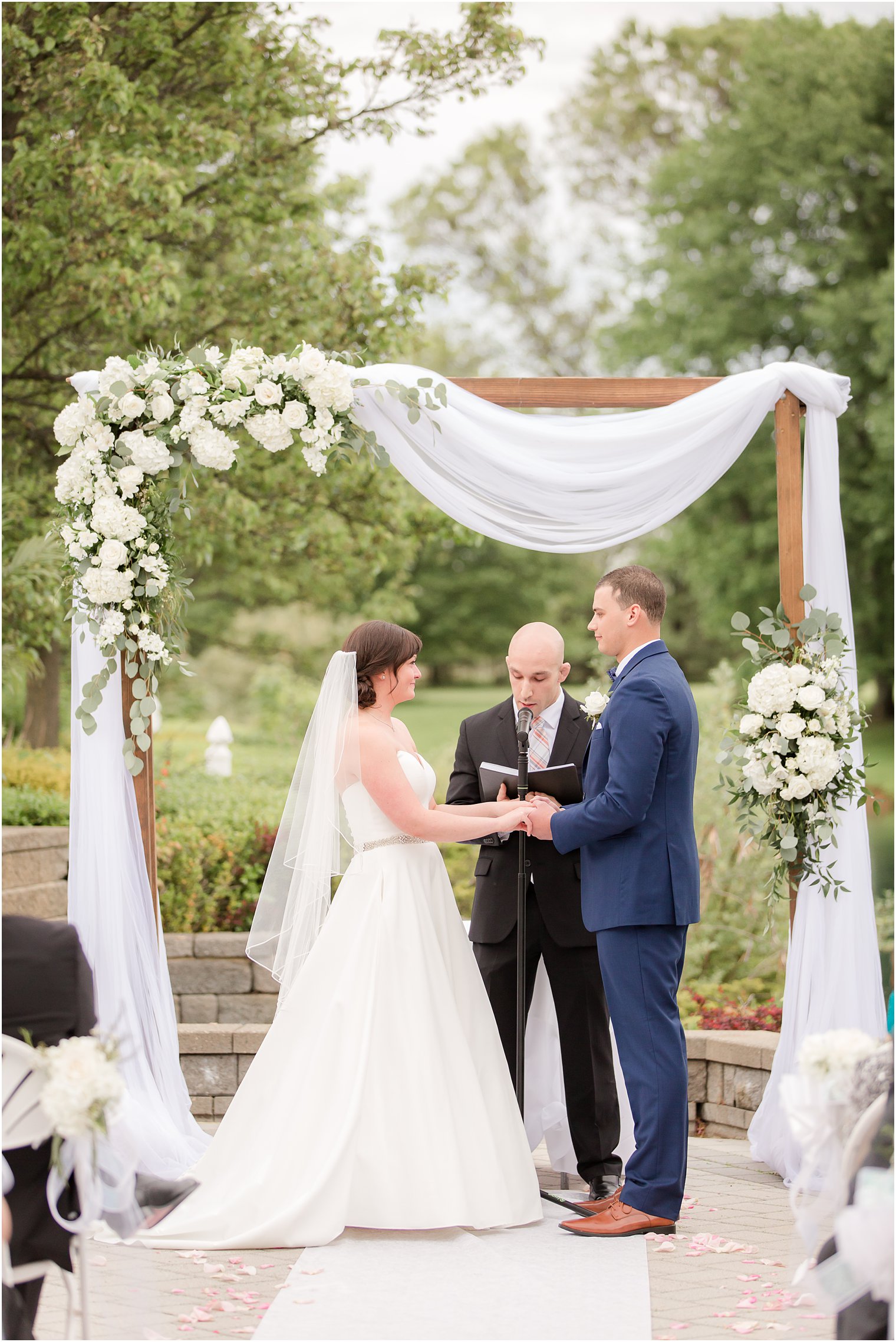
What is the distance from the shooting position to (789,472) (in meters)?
4.98

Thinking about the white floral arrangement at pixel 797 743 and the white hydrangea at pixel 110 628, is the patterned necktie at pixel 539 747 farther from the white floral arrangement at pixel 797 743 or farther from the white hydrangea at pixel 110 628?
the white hydrangea at pixel 110 628

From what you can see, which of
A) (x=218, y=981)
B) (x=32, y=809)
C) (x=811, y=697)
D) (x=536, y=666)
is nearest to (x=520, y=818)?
(x=536, y=666)

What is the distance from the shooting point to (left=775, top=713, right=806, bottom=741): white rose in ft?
14.9

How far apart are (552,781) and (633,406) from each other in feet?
5.10

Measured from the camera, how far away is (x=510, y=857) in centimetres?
481

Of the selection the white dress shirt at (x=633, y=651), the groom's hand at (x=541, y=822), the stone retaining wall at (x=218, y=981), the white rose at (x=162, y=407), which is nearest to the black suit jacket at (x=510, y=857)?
the groom's hand at (x=541, y=822)

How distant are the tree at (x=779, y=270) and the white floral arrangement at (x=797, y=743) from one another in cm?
1315

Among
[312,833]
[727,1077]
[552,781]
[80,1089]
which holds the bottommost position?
[727,1077]

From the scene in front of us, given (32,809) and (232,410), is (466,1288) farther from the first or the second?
(32,809)

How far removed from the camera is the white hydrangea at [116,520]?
459 centimetres

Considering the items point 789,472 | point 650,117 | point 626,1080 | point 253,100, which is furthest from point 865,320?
point 626,1080

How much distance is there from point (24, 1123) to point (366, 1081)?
1381 millimetres

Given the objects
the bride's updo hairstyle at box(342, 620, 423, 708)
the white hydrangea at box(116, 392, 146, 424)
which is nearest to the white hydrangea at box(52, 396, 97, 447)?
the white hydrangea at box(116, 392, 146, 424)

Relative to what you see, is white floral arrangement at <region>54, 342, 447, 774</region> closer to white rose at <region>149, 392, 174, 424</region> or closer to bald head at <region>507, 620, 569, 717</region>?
white rose at <region>149, 392, 174, 424</region>
